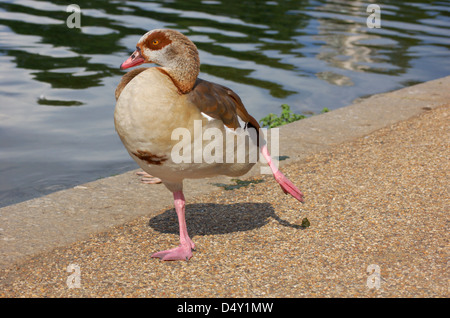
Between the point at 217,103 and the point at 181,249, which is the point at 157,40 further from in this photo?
the point at 181,249

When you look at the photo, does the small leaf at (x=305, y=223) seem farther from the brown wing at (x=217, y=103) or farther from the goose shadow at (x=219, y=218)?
the brown wing at (x=217, y=103)

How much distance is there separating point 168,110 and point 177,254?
3.68ft

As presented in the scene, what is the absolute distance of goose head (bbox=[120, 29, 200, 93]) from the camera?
4125 mm

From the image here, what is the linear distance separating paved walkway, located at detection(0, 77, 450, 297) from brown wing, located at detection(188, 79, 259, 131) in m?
1.01

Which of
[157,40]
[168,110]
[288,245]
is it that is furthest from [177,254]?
[157,40]

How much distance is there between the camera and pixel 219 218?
521cm

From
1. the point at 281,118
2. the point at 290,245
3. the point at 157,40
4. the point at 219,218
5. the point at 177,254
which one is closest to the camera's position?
the point at 157,40

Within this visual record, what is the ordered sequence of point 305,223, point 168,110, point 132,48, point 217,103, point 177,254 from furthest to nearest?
point 132,48 < point 305,223 < point 177,254 < point 217,103 < point 168,110

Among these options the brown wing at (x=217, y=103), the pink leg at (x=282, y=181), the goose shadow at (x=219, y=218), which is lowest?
the goose shadow at (x=219, y=218)

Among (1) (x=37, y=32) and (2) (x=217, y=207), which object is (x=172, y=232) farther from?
(1) (x=37, y=32)

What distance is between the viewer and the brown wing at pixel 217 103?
165 inches

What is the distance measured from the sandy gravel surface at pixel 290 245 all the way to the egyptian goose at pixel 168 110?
0.33 metres

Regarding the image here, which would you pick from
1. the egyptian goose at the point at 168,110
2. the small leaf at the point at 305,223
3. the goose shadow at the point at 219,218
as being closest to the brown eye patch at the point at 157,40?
the egyptian goose at the point at 168,110
